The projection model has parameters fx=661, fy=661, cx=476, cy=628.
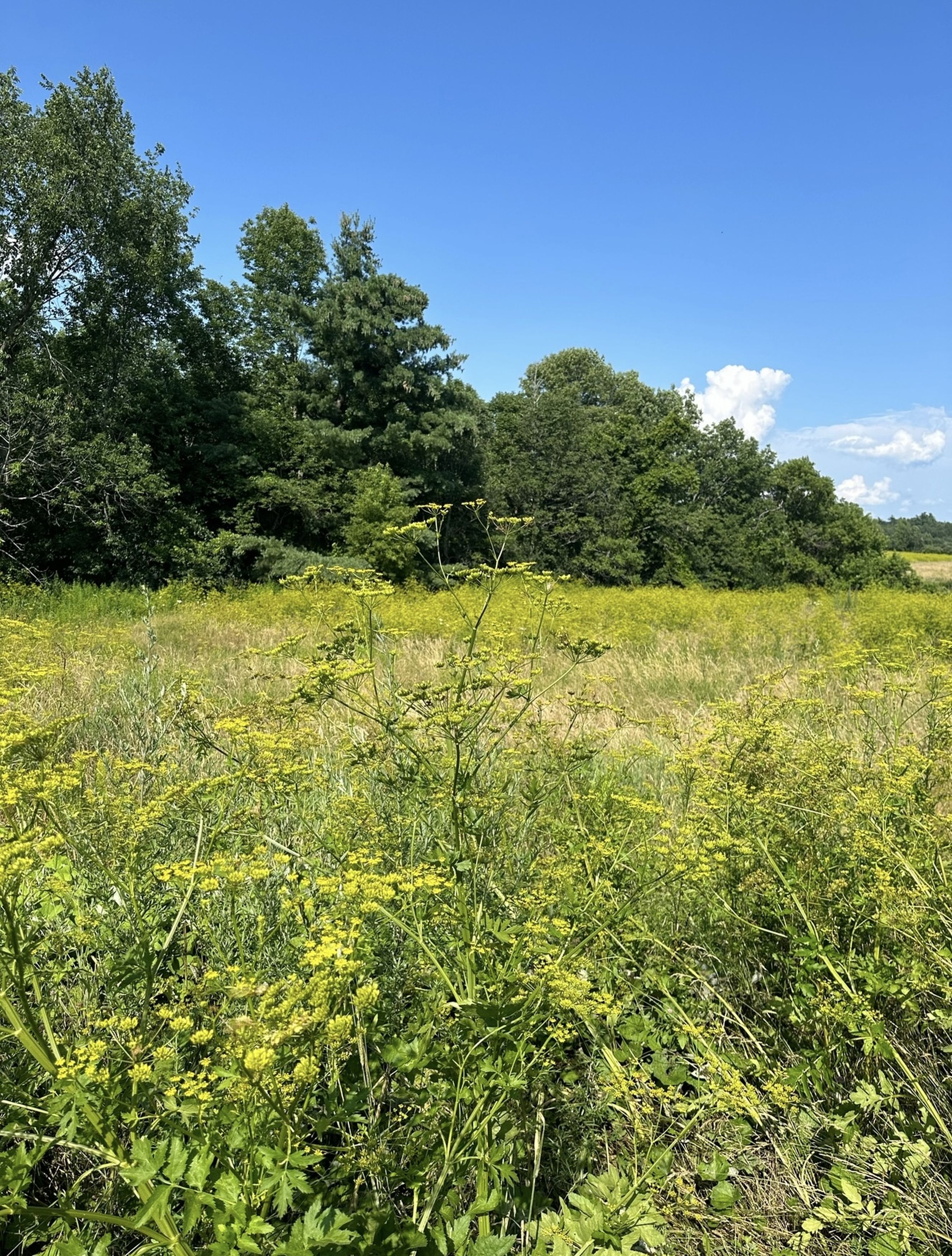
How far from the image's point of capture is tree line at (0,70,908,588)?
1408 centimetres

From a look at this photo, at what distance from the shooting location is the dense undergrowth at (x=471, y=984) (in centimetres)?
126

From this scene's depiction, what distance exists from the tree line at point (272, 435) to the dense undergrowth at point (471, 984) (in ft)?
31.4

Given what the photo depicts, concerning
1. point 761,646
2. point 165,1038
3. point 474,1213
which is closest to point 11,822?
point 165,1038

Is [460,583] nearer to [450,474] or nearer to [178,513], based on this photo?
[178,513]

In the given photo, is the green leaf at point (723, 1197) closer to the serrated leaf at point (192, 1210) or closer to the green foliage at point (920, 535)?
the serrated leaf at point (192, 1210)

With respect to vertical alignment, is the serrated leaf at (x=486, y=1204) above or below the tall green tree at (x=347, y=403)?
below

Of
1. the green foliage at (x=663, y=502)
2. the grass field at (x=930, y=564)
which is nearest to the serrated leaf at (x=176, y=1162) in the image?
the green foliage at (x=663, y=502)

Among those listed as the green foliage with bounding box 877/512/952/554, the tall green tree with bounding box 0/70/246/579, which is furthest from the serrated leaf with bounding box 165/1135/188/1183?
the green foliage with bounding box 877/512/952/554

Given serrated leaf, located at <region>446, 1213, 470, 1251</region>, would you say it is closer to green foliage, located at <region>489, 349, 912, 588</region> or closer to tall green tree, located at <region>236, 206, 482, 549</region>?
tall green tree, located at <region>236, 206, 482, 549</region>

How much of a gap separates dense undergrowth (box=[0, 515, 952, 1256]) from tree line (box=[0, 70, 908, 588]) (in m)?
9.58

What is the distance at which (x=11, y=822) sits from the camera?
1.64 metres

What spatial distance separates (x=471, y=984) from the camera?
5.12 feet

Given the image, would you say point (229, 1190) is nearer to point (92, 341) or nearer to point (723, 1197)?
point (723, 1197)

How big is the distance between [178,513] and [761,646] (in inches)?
565
